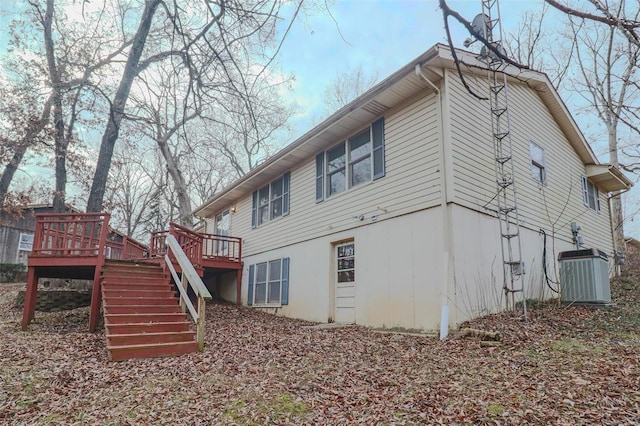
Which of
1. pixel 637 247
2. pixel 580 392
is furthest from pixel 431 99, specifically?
pixel 637 247

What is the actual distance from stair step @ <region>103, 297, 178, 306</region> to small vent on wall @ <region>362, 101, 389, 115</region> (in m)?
5.54

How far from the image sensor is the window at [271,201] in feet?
38.5

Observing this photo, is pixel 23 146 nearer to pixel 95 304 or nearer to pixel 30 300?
pixel 30 300

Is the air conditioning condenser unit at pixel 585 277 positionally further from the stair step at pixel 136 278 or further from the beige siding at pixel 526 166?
the stair step at pixel 136 278

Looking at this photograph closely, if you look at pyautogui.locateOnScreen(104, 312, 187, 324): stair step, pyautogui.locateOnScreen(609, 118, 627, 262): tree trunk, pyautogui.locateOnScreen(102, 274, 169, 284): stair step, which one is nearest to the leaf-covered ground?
pyautogui.locateOnScreen(104, 312, 187, 324): stair step

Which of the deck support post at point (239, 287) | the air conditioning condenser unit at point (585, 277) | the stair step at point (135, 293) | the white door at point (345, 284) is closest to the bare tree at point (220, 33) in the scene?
the stair step at point (135, 293)

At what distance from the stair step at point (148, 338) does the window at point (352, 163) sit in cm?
484

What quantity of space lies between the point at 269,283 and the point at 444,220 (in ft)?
21.5

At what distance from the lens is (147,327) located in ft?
20.6

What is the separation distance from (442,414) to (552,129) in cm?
1005

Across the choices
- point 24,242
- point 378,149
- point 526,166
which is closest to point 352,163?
point 378,149

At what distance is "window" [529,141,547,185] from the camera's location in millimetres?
9458

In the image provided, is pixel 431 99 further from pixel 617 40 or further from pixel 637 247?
pixel 637 247

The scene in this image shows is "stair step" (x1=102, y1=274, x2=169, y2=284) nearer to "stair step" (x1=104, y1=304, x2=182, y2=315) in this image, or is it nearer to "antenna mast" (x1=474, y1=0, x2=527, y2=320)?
"stair step" (x1=104, y1=304, x2=182, y2=315)
